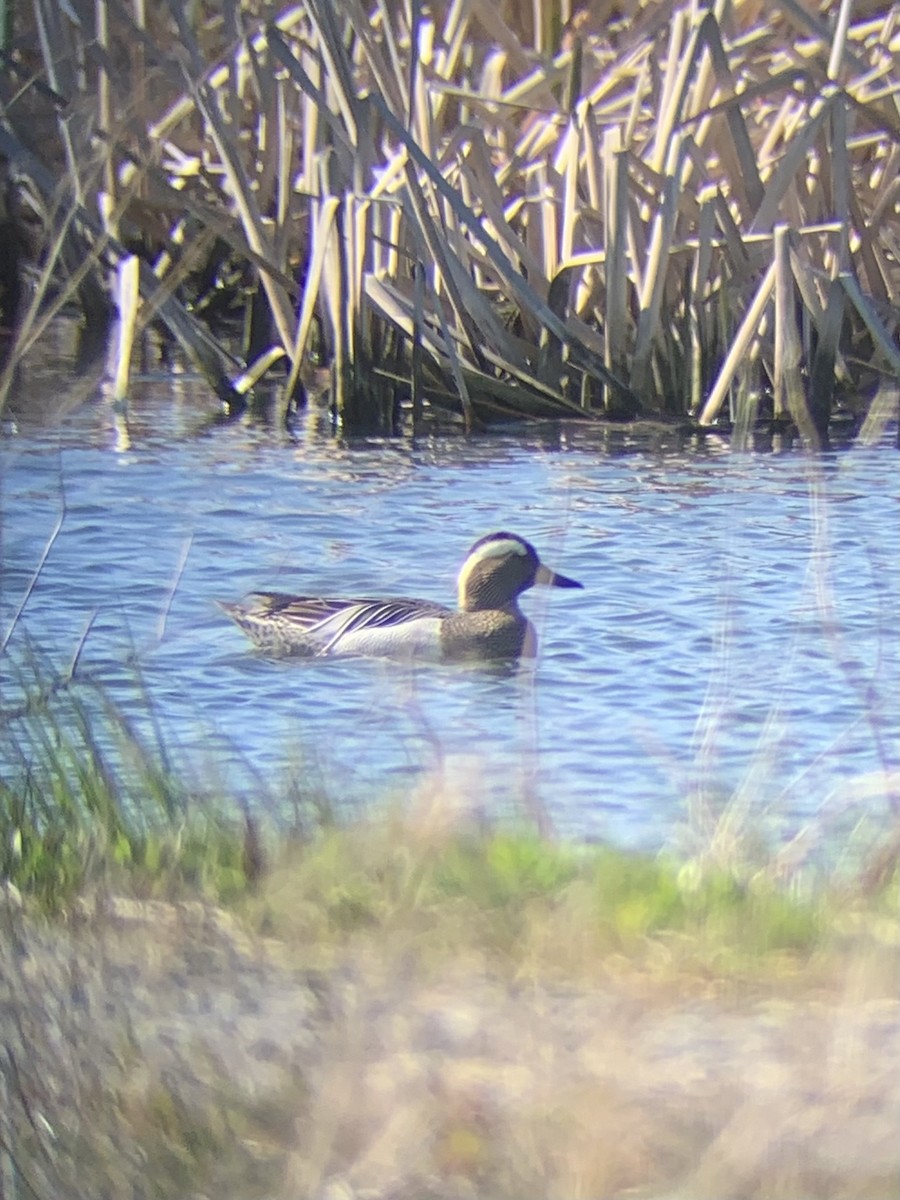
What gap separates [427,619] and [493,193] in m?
0.97

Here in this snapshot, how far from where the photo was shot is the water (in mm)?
1775

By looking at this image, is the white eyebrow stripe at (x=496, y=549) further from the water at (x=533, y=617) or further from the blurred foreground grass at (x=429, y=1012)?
the blurred foreground grass at (x=429, y=1012)

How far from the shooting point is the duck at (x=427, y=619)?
6.68 feet

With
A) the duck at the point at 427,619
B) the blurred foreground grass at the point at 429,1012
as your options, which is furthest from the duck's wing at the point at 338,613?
the blurred foreground grass at the point at 429,1012

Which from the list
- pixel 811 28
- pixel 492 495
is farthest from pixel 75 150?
pixel 811 28

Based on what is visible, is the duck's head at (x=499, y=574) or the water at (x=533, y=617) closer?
the water at (x=533, y=617)

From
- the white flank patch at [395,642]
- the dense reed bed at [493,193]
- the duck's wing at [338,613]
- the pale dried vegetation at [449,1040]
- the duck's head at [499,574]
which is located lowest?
the pale dried vegetation at [449,1040]

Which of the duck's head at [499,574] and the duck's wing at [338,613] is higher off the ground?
the duck's head at [499,574]

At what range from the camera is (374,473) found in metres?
2.40

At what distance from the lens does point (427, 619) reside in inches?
88.7

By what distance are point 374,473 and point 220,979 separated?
925mm

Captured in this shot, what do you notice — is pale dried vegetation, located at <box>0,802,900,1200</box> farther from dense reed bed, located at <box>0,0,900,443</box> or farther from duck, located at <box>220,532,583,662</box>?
dense reed bed, located at <box>0,0,900,443</box>

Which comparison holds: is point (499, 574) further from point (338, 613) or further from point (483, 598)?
point (338, 613)

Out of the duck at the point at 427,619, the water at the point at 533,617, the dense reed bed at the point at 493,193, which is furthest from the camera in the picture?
the dense reed bed at the point at 493,193
